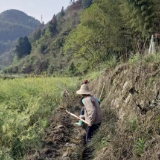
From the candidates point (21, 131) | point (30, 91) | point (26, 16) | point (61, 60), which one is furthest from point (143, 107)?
point (26, 16)

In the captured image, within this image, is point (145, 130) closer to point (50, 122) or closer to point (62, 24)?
point (50, 122)

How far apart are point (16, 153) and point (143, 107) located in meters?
2.49

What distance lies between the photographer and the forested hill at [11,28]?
136637 millimetres

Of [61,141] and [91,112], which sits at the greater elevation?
→ [91,112]

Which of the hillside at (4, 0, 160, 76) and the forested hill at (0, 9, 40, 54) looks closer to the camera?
the hillside at (4, 0, 160, 76)

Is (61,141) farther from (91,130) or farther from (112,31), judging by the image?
(112,31)

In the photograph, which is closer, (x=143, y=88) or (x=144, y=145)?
(x=144, y=145)

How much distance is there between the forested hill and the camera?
13664 cm

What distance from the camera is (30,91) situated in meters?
7.88

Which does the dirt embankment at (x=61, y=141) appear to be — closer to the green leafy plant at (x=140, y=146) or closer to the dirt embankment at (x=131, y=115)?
the dirt embankment at (x=131, y=115)

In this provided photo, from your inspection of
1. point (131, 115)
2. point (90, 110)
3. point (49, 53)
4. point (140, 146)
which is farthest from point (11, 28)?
point (140, 146)

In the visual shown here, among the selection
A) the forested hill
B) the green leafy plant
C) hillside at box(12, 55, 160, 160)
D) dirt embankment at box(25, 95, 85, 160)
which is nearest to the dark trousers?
hillside at box(12, 55, 160, 160)

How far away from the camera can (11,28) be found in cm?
14688

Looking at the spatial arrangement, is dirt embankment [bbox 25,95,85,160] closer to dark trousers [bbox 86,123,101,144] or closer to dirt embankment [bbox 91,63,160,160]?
dark trousers [bbox 86,123,101,144]
